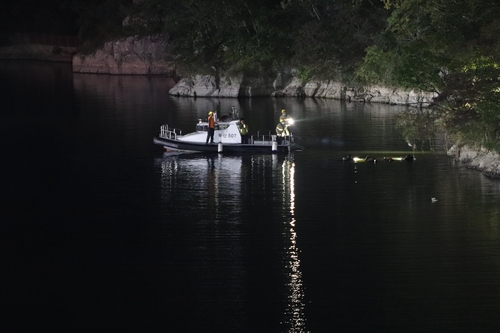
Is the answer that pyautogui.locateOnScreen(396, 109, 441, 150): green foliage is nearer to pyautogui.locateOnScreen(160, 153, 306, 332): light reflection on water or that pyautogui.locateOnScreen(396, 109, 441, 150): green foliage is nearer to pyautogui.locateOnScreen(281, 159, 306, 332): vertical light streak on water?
pyautogui.locateOnScreen(160, 153, 306, 332): light reflection on water

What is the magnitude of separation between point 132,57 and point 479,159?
6720 cm

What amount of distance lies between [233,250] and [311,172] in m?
12.6

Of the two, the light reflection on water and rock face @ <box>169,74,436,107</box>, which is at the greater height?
rock face @ <box>169,74,436,107</box>

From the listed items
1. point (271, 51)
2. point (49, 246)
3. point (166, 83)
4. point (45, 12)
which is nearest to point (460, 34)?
point (49, 246)

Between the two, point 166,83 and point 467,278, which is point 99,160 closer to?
point 467,278

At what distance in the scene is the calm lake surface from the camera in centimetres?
2386

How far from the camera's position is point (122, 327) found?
907 inches

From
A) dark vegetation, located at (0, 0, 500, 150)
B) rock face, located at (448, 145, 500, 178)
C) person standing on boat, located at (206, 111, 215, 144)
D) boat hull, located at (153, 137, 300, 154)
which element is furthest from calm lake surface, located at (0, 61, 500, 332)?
dark vegetation, located at (0, 0, 500, 150)

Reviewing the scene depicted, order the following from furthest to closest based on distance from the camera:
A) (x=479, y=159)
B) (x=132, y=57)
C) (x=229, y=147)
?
(x=132, y=57) → (x=229, y=147) → (x=479, y=159)

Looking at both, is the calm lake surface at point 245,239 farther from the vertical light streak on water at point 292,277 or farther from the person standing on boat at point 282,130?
the person standing on boat at point 282,130

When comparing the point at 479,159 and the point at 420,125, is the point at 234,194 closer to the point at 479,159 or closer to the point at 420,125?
the point at 420,125

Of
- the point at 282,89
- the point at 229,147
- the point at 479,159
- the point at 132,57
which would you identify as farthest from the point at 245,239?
the point at 132,57

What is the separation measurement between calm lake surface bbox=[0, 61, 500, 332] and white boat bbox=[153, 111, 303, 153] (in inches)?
32.0

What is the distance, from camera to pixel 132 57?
10344 centimetres
